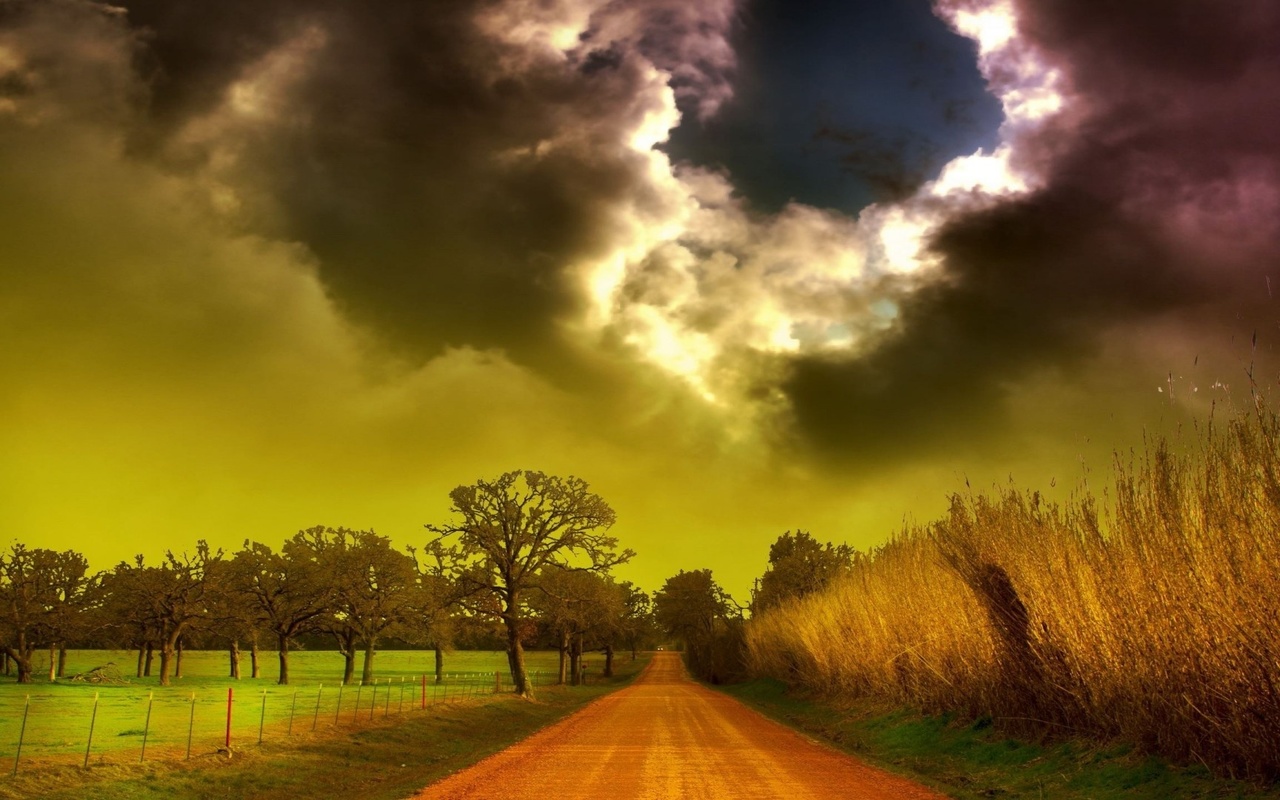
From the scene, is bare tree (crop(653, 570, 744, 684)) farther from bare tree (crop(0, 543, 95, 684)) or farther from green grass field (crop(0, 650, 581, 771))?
bare tree (crop(0, 543, 95, 684))

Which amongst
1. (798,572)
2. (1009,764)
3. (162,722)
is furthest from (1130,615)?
(798,572)

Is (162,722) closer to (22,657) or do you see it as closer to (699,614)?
(22,657)

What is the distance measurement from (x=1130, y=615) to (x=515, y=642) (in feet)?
127

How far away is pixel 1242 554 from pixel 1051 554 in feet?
16.3

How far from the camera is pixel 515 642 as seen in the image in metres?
45.9

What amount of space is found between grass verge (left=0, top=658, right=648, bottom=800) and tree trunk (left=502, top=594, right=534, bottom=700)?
1777 centimetres

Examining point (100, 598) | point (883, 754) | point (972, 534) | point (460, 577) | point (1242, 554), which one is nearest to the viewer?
point (1242, 554)

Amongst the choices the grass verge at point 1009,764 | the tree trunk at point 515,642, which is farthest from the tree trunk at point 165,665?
the grass verge at point 1009,764

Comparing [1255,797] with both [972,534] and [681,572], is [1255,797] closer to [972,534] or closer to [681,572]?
[972,534]

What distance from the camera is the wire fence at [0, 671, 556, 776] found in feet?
58.1

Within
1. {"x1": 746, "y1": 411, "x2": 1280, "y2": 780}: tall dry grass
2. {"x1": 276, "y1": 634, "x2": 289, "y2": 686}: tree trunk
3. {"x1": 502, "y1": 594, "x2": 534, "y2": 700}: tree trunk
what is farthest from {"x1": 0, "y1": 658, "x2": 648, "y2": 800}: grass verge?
{"x1": 276, "y1": 634, "x2": 289, "y2": 686}: tree trunk

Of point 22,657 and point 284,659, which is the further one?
point 22,657

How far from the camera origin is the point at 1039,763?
13875mm

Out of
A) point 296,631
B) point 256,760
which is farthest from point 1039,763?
point 296,631
